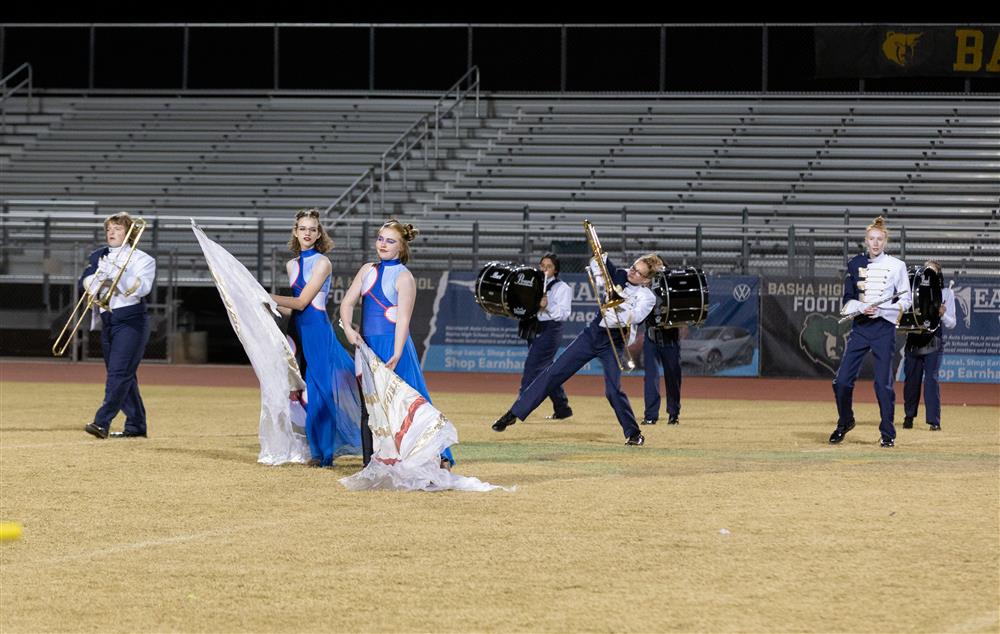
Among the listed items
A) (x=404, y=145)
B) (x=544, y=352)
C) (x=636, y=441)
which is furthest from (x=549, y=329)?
(x=404, y=145)

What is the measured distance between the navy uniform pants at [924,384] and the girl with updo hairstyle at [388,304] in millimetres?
7658

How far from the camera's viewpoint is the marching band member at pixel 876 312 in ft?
45.2

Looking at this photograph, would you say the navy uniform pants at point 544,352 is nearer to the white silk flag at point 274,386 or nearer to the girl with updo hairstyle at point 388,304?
the white silk flag at point 274,386

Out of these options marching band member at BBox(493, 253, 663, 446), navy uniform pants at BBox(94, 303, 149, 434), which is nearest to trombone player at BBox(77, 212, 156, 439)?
navy uniform pants at BBox(94, 303, 149, 434)

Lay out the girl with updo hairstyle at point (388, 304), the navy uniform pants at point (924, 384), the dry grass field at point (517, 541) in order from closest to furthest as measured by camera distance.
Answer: the dry grass field at point (517, 541), the girl with updo hairstyle at point (388, 304), the navy uniform pants at point (924, 384)

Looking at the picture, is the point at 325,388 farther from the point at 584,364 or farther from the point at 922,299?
the point at 922,299

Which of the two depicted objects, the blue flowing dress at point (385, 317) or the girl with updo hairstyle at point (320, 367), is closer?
the blue flowing dress at point (385, 317)

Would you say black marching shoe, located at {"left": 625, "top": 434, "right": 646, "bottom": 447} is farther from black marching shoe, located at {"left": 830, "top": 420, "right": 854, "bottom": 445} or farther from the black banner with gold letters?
the black banner with gold letters

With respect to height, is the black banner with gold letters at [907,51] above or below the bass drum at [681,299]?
above

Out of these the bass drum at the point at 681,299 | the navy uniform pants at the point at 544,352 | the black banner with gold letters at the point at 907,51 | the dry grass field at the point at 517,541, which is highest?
the black banner with gold letters at the point at 907,51

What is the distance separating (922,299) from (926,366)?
1838 millimetres

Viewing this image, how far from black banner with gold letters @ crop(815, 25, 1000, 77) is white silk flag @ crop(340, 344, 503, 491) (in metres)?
23.4

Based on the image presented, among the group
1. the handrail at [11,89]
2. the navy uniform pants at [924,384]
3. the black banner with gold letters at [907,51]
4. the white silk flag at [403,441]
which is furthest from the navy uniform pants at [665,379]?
the handrail at [11,89]

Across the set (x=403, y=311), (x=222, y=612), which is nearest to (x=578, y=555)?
(x=222, y=612)
